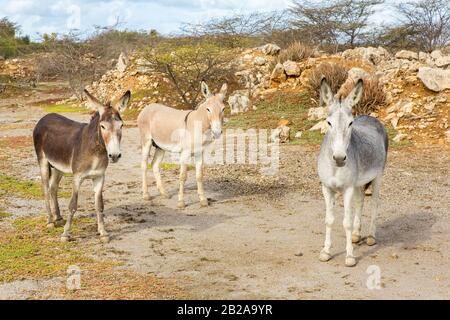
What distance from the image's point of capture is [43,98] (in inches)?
1634

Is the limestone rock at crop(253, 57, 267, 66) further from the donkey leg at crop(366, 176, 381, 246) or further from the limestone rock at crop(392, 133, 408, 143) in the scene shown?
the donkey leg at crop(366, 176, 381, 246)

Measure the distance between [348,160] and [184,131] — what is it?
15.2 ft

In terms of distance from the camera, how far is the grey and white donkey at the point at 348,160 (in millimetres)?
6504

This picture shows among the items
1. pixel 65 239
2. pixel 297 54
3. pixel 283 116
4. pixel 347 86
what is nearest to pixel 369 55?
pixel 297 54

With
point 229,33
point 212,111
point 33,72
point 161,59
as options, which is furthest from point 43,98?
point 212,111

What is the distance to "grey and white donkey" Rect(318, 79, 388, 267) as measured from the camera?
256 inches

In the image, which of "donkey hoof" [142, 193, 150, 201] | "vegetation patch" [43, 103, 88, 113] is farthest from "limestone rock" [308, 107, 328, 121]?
"vegetation patch" [43, 103, 88, 113]

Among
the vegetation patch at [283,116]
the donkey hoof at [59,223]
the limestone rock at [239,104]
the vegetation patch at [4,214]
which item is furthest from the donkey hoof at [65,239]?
the limestone rock at [239,104]

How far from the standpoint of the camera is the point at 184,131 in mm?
10734

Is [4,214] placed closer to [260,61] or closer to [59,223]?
[59,223]

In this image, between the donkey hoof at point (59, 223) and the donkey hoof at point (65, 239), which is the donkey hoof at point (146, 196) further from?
the donkey hoof at point (65, 239)

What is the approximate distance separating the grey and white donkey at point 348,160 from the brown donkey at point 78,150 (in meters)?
2.95

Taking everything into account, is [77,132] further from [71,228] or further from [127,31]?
[127,31]

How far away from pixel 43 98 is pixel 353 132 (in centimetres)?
3813
